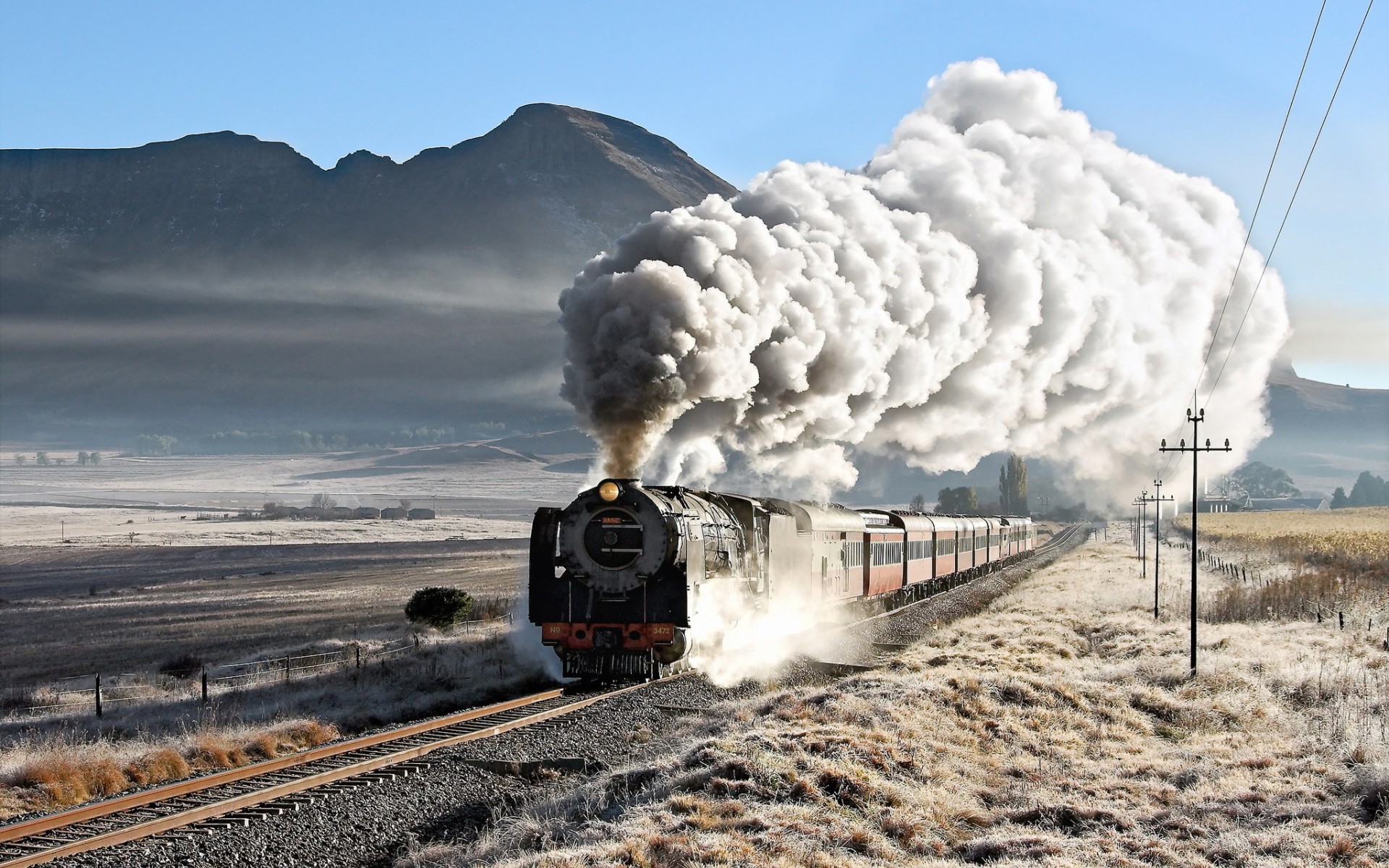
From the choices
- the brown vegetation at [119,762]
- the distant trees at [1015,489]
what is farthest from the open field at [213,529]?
the brown vegetation at [119,762]

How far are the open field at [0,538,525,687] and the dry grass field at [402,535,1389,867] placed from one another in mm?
19276

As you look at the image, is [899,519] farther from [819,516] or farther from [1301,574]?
[1301,574]

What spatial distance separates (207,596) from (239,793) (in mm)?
47708

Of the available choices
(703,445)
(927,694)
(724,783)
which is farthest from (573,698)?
(703,445)

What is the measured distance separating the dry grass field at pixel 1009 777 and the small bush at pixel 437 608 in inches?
584

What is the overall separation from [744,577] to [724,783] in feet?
38.6

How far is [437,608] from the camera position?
33.9m

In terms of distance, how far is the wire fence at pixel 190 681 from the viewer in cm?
2270

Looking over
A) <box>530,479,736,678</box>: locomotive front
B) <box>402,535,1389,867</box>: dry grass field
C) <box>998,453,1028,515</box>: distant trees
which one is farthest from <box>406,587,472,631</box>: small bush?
<box>998,453,1028,515</box>: distant trees

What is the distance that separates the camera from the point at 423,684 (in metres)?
23.0

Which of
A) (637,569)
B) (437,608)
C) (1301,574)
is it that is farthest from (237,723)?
(1301,574)

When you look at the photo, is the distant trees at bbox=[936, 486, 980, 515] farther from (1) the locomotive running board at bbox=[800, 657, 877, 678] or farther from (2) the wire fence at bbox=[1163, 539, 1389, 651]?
(1) the locomotive running board at bbox=[800, 657, 877, 678]

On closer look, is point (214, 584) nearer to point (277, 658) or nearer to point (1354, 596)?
point (277, 658)

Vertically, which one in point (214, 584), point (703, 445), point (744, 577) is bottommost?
point (214, 584)
